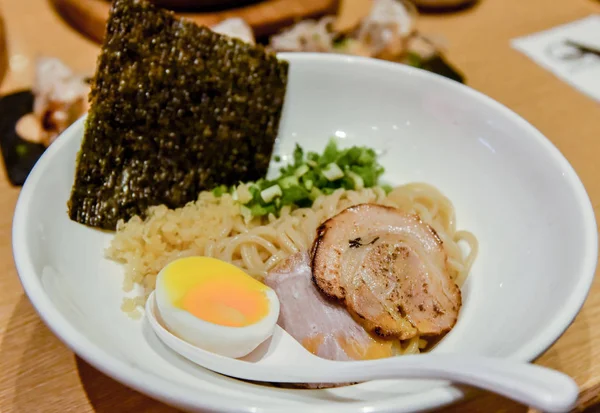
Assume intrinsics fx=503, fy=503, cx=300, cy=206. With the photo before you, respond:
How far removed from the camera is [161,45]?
1817 mm

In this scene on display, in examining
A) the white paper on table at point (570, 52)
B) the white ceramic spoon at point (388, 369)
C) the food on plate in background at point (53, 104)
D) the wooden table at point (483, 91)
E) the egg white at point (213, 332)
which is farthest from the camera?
the white paper on table at point (570, 52)

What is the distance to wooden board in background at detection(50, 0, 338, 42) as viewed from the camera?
288 centimetres

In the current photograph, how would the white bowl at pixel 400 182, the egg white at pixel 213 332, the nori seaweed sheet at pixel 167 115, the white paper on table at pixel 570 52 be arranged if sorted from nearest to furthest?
the white bowl at pixel 400 182 → the egg white at pixel 213 332 → the nori seaweed sheet at pixel 167 115 → the white paper on table at pixel 570 52

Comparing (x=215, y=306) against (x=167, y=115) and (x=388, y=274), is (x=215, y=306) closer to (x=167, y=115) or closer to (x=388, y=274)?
(x=388, y=274)

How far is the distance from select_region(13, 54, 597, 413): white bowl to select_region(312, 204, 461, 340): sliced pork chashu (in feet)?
0.32

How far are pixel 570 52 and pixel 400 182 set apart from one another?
1.75 m

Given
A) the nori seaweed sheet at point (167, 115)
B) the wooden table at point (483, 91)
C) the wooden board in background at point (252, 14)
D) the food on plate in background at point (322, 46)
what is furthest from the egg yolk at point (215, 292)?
the wooden board in background at point (252, 14)

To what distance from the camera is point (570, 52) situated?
302 centimetres

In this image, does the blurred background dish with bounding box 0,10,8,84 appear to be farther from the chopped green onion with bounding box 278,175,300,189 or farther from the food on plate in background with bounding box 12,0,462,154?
the chopped green onion with bounding box 278,175,300,189

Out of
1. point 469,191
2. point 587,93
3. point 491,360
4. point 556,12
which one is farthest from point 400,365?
point 556,12

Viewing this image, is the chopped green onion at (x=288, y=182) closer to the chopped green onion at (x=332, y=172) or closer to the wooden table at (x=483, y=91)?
the chopped green onion at (x=332, y=172)

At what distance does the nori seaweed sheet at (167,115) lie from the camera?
5.58 ft

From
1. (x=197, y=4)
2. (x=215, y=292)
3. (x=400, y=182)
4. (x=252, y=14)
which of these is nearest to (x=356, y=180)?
(x=400, y=182)

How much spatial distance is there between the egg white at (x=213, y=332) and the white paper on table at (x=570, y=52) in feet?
7.75
